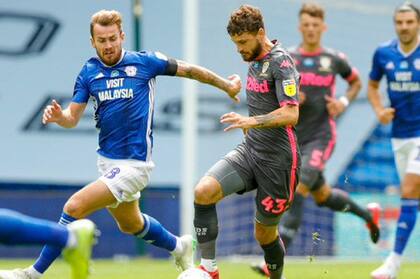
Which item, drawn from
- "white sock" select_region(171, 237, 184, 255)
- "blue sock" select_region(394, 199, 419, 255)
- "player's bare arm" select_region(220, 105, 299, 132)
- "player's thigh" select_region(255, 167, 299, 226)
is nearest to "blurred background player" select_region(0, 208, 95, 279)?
"player's bare arm" select_region(220, 105, 299, 132)

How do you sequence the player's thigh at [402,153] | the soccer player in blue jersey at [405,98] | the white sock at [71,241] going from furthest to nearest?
the player's thigh at [402,153] → the soccer player in blue jersey at [405,98] → the white sock at [71,241]

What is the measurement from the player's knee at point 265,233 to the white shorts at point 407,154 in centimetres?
226

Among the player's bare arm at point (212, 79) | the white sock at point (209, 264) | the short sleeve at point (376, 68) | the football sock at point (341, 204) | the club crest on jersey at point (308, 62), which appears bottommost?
the white sock at point (209, 264)

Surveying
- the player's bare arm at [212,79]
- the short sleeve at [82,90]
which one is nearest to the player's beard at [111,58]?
the short sleeve at [82,90]

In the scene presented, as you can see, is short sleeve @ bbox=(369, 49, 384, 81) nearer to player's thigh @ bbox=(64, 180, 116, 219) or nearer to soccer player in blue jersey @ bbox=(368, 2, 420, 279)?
soccer player in blue jersey @ bbox=(368, 2, 420, 279)

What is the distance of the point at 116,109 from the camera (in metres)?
7.59

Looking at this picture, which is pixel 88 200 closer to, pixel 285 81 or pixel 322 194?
pixel 285 81

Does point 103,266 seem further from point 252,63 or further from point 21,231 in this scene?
point 21,231

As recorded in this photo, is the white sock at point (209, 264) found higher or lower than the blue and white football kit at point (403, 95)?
lower

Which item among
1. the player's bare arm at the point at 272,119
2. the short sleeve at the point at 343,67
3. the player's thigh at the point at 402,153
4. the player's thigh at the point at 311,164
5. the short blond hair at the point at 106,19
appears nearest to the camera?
the player's bare arm at the point at 272,119

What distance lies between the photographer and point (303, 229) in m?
15.0

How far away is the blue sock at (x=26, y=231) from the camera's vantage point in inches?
218

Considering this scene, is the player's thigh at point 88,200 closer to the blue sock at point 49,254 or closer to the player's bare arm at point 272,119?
the blue sock at point 49,254

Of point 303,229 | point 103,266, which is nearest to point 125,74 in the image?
point 103,266
